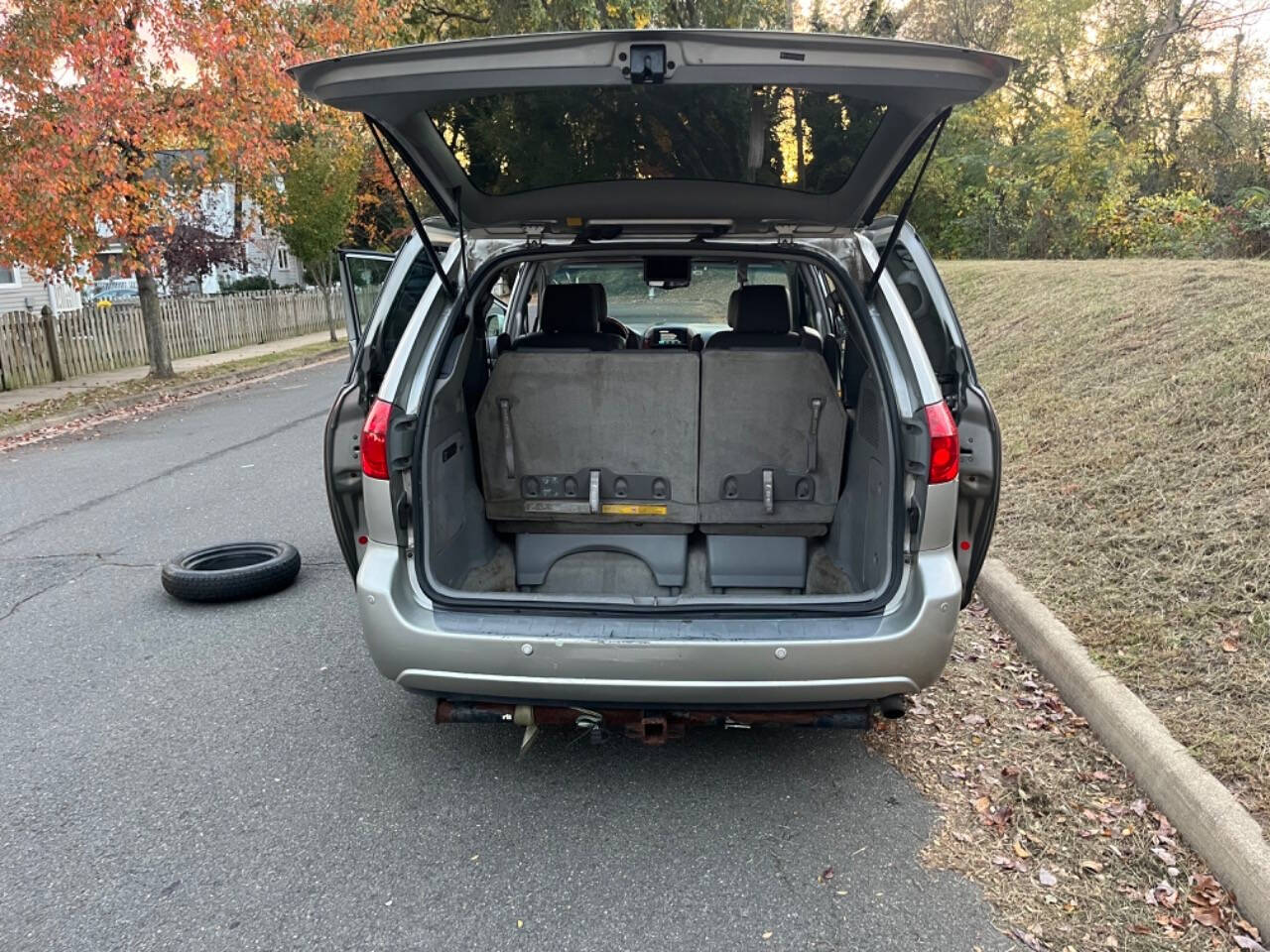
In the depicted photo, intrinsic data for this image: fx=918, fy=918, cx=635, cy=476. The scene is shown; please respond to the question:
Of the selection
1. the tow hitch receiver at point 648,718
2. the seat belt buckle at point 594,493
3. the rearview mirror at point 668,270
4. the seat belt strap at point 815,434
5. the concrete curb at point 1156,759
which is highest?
the rearview mirror at point 668,270

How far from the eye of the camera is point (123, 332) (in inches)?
622

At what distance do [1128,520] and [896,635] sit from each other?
2.42 metres

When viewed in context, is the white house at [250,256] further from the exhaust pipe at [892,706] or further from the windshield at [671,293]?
the exhaust pipe at [892,706]

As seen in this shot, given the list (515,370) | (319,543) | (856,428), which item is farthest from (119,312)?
(856,428)

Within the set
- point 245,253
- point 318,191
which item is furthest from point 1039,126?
point 245,253

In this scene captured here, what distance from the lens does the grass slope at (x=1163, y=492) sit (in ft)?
10.7

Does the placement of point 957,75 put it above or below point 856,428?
above

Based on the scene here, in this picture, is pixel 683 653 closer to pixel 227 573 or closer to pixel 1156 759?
pixel 1156 759

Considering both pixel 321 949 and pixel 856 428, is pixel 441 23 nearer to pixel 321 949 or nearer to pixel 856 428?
pixel 856 428

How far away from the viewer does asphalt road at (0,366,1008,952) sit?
2.48 m

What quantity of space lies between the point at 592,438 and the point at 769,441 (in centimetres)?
74

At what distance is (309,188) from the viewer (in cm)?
1953

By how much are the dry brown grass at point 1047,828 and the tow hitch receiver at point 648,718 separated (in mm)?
477

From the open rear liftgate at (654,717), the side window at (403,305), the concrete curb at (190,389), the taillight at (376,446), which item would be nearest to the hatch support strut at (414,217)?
the side window at (403,305)
